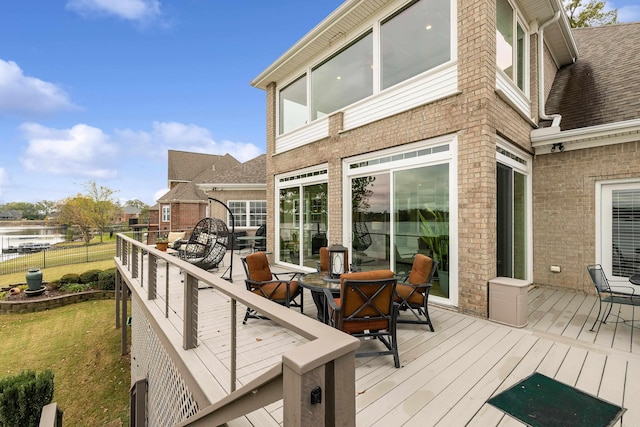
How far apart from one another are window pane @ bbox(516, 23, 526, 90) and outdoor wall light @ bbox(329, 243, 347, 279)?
204 inches

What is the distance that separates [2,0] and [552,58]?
2767cm

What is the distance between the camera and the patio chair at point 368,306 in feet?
9.79

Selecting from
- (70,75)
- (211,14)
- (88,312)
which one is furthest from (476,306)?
(70,75)

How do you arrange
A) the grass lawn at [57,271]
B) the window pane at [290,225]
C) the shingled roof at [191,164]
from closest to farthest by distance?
the window pane at [290,225]
the grass lawn at [57,271]
the shingled roof at [191,164]

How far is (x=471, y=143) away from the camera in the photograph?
178 inches

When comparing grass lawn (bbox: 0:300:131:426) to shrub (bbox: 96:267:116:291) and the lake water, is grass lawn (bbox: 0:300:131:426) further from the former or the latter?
the lake water

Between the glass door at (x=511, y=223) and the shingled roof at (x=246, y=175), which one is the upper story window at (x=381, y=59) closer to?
the glass door at (x=511, y=223)

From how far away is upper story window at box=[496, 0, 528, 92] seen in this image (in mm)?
5125

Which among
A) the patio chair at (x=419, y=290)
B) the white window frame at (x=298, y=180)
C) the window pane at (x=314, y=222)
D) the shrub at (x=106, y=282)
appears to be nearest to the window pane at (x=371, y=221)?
the white window frame at (x=298, y=180)

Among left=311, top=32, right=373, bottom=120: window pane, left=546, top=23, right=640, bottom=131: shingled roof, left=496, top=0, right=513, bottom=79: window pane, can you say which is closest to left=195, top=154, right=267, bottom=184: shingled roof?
left=311, top=32, right=373, bottom=120: window pane

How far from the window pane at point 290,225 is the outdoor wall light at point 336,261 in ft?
13.4

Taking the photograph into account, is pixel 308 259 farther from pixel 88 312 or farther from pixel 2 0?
pixel 2 0

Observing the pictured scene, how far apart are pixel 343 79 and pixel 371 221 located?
3.64 metres

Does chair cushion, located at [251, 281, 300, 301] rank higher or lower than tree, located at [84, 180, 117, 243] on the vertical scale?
lower
